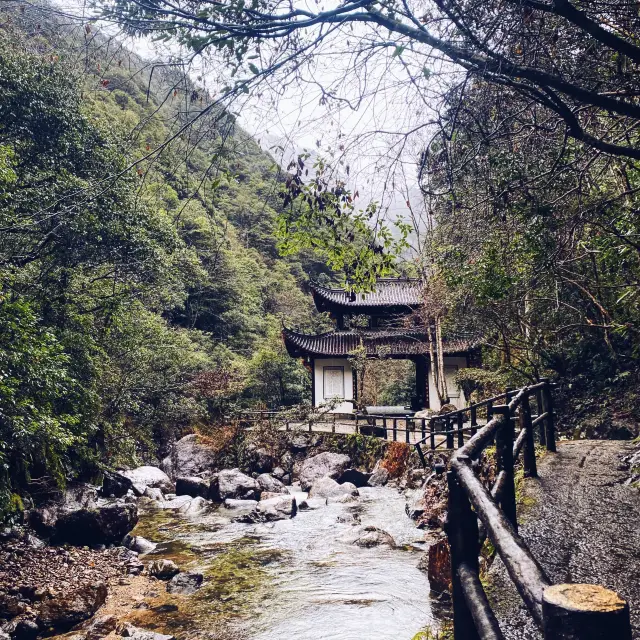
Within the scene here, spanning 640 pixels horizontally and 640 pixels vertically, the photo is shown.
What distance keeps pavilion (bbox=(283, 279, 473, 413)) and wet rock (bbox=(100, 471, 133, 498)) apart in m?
11.0

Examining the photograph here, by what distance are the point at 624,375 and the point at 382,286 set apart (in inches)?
646

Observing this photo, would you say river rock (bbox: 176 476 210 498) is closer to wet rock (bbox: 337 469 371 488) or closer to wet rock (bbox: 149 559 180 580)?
wet rock (bbox: 337 469 371 488)

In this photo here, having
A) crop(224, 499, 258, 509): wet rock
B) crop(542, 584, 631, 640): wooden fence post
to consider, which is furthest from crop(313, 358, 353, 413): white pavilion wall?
crop(542, 584, 631, 640): wooden fence post

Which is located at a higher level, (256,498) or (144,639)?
(144,639)

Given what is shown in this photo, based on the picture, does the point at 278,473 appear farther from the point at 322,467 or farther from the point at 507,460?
the point at 507,460

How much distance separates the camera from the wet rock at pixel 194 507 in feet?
40.9

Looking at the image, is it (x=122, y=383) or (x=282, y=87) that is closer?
(x=282, y=87)

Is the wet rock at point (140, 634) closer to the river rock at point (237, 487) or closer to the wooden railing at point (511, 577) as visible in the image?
the wooden railing at point (511, 577)

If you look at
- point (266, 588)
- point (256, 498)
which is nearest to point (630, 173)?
point (266, 588)

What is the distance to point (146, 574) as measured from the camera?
25.2 feet

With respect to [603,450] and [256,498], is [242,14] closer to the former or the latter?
[603,450]

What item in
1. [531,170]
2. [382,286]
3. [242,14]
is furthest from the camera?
[382,286]

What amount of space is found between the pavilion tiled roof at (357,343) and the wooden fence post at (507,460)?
19.1m

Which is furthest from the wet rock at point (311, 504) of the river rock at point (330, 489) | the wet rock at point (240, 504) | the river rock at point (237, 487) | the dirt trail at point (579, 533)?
the dirt trail at point (579, 533)
